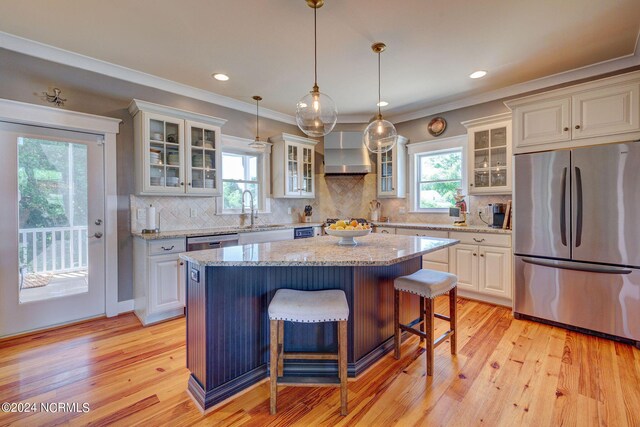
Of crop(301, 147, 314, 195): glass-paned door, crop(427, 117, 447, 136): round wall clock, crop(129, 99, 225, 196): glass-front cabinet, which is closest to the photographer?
crop(129, 99, 225, 196): glass-front cabinet

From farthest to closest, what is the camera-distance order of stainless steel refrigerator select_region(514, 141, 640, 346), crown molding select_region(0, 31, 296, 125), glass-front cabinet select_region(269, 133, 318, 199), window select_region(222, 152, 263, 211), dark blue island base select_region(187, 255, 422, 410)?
glass-front cabinet select_region(269, 133, 318, 199), window select_region(222, 152, 263, 211), crown molding select_region(0, 31, 296, 125), stainless steel refrigerator select_region(514, 141, 640, 346), dark blue island base select_region(187, 255, 422, 410)

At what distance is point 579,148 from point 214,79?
3866mm

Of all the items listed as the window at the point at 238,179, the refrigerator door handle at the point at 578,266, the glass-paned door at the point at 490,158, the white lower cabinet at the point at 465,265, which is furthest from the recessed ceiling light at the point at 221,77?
the refrigerator door handle at the point at 578,266

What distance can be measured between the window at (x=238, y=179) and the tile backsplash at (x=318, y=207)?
0.68 feet

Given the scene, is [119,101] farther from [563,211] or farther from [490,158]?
[563,211]

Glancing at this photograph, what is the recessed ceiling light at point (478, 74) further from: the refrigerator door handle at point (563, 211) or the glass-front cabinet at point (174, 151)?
the glass-front cabinet at point (174, 151)

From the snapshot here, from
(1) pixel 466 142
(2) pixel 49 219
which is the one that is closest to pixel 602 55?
(1) pixel 466 142

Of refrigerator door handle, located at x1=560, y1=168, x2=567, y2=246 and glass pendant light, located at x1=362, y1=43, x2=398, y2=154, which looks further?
refrigerator door handle, located at x1=560, y1=168, x2=567, y2=246

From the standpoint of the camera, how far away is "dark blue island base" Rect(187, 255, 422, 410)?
70.4 inches

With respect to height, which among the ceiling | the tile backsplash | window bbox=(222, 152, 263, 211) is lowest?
the tile backsplash

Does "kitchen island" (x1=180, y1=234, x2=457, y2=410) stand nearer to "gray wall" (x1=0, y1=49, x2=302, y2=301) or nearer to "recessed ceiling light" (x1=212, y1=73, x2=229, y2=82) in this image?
"gray wall" (x1=0, y1=49, x2=302, y2=301)

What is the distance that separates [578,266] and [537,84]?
2204 mm

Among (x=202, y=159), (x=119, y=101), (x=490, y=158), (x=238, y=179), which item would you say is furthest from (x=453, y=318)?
(x=119, y=101)

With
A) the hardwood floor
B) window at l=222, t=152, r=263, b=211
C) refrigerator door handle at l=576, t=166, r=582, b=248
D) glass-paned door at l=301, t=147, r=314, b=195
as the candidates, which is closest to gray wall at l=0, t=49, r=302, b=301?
window at l=222, t=152, r=263, b=211
